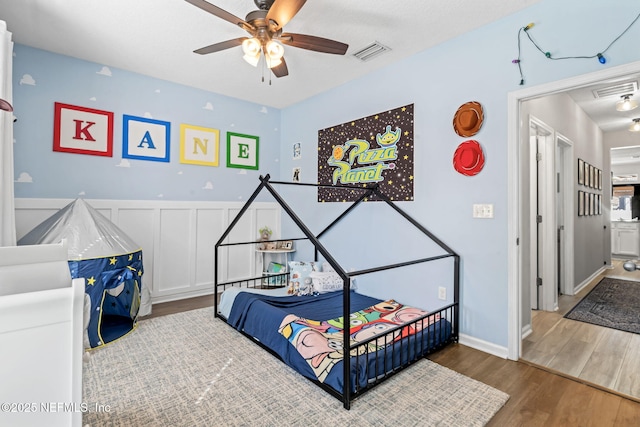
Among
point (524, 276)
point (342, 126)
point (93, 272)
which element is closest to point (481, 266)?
point (524, 276)

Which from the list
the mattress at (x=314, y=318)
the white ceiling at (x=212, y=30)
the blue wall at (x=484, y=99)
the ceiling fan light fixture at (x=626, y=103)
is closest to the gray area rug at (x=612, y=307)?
the blue wall at (x=484, y=99)

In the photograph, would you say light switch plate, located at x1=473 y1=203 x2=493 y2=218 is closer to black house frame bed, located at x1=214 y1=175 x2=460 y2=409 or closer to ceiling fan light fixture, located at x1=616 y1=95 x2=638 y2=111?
black house frame bed, located at x1=214 y1=175 x2=460 y2=409

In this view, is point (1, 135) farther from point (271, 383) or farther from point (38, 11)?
point (271, 383)

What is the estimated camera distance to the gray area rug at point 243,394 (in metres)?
1.66

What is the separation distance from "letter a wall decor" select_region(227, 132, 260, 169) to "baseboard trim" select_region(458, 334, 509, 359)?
3248 millimetres

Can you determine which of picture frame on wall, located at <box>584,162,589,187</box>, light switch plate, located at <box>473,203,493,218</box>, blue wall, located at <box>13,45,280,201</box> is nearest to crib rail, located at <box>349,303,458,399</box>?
light switch plate, located at <box>473,203,493,218</box>

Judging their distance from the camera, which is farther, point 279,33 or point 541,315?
point 541,315

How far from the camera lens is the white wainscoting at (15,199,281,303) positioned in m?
3.42

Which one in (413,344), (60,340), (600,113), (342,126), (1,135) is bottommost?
(413,344)

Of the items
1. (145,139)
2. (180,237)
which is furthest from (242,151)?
(180,237)

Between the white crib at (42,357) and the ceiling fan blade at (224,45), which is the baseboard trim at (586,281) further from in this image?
the white crib at (42,357)

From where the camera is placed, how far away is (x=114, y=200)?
3.33m

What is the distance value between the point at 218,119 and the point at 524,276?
3.79 metres

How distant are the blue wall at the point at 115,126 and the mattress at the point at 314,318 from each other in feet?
5.36
